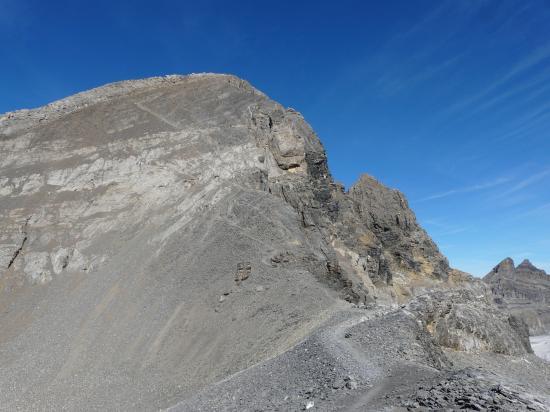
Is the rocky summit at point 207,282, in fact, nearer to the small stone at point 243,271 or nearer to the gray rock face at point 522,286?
the small stone at point 243,271

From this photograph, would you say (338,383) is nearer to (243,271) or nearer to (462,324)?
(462,324)

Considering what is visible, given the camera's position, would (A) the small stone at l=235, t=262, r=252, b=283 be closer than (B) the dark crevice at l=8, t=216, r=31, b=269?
Yes

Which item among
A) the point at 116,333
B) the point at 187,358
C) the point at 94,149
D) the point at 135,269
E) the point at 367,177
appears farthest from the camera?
the point at 367,177

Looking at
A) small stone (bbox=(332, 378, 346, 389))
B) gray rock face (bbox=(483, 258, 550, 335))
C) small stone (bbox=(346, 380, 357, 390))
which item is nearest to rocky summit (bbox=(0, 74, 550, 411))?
small stone (bbox=(346, 380, 357, 390))

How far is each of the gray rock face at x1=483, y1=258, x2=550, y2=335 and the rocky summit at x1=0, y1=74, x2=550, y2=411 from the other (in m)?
122

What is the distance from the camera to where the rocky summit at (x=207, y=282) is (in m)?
15.1

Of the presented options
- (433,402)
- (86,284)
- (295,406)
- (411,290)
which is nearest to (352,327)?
(295,406)

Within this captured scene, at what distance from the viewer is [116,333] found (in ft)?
82.1

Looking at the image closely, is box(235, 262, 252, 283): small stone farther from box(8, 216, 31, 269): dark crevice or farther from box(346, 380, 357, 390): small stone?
box(8, 216, 31, 269): dark crevice

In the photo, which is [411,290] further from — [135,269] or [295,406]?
[295,406]

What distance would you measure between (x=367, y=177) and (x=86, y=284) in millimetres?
39235

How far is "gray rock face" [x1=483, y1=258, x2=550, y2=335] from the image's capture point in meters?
154

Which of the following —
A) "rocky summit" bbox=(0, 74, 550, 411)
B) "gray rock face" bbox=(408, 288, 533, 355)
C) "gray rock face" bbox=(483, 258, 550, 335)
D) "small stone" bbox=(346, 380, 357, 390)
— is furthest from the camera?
"gray rock face" bbox=(483, 258, 550, 335)

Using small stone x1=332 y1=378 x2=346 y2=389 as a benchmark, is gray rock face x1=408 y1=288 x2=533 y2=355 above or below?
above
